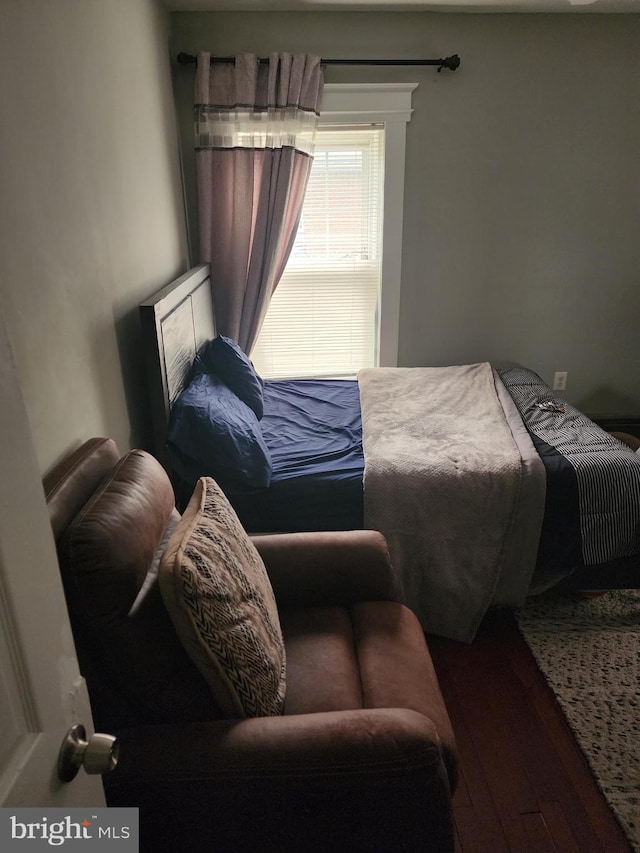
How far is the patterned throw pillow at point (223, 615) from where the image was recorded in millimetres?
986

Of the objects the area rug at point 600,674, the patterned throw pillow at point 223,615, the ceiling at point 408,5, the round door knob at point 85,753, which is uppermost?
the ceiling at point 408,5

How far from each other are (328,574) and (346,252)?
2.37 meters

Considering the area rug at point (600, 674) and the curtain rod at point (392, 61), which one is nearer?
the area rug at point (600, 674)

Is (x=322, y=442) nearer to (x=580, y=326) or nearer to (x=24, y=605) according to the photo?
(x=24, y=605)

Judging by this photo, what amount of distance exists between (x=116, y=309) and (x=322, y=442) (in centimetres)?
99

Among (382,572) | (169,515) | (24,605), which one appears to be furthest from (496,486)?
(24,605)

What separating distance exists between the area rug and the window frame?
6.70 feet

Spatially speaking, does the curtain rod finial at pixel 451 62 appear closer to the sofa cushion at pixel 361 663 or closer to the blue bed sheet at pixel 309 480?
the blue bed sheet at pixel 309 480

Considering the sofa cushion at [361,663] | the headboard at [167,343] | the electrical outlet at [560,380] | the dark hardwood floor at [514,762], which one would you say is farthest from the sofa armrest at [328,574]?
the electrical outlet at [560,380]

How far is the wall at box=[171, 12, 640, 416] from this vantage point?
2.91 m

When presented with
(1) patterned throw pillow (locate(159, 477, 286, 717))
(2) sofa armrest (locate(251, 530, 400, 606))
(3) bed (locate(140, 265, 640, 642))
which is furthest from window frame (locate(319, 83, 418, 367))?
(1) patterned throw pillow (locate(159, 477, 286, 717))

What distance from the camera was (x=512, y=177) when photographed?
3182 millimetres

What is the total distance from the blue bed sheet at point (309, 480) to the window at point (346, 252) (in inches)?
43.9

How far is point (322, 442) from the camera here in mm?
2314
